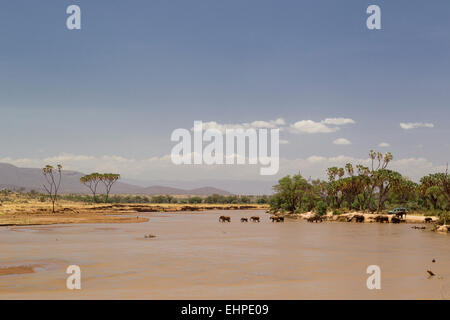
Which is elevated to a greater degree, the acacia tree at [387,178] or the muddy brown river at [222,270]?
the acacia tree at [387,178]

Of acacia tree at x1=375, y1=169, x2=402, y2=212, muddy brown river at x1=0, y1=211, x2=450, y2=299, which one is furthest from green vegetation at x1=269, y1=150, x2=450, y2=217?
muddy brown river at x1=0, y1=211, x2=450, y2=299

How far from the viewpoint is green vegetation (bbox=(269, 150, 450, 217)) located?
277 ft

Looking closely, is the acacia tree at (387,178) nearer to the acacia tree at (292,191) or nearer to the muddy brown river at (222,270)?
the acacia tree at (292,191)

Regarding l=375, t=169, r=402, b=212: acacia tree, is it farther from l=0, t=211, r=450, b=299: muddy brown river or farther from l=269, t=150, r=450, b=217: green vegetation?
l=0, t=211, r=450, b=299: muddy brown river

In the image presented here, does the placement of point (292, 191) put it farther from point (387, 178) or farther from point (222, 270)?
point (222, 270)

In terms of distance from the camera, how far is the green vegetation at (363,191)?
277ft


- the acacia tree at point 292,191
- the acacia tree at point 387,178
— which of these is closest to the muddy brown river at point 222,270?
the acacia tree at point 387,178

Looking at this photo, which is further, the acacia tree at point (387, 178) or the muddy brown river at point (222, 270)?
the acacia tree at point (387, 178)

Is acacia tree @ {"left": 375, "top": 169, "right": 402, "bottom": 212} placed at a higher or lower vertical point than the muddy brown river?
higher

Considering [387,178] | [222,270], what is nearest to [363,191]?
[387,178]

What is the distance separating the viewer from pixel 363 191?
99.3 m
